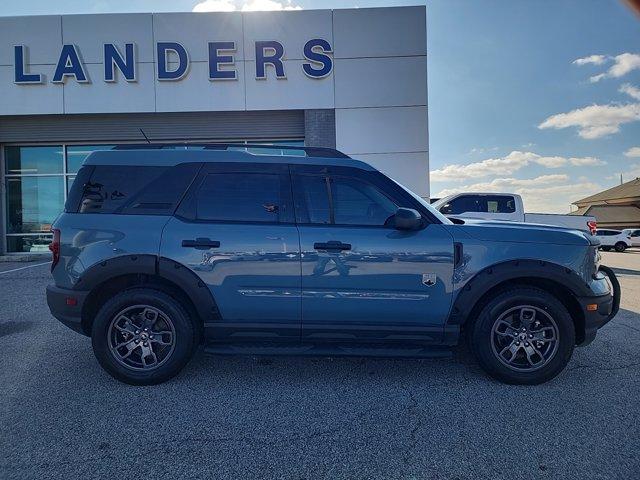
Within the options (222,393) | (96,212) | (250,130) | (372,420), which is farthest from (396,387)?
(250,130)

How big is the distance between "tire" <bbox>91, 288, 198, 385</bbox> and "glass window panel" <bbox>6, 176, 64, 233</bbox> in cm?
1239

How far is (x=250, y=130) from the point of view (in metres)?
12.1

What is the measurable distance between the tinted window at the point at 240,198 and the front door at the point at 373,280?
31 centimetres

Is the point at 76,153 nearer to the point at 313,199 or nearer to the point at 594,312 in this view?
the point at 313,199

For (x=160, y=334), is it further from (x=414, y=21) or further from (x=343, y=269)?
(x=414, y=21)

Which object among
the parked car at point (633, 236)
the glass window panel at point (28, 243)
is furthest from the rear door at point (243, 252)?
the parked car at point (633, 236)

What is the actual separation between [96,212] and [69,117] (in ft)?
36.7

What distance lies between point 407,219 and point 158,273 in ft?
7.09

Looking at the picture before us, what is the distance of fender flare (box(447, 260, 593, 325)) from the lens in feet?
10.7

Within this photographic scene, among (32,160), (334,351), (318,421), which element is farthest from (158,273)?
(32,160)

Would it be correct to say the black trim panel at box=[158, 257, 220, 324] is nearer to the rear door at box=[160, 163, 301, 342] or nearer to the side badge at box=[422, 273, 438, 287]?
the rear door at box=[160, 163, 301, 342]

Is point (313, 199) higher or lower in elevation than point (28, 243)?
higher

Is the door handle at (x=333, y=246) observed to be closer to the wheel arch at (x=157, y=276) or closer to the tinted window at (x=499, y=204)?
the wheel arch at (x=157, y=276)

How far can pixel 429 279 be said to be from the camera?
326 centimetres
